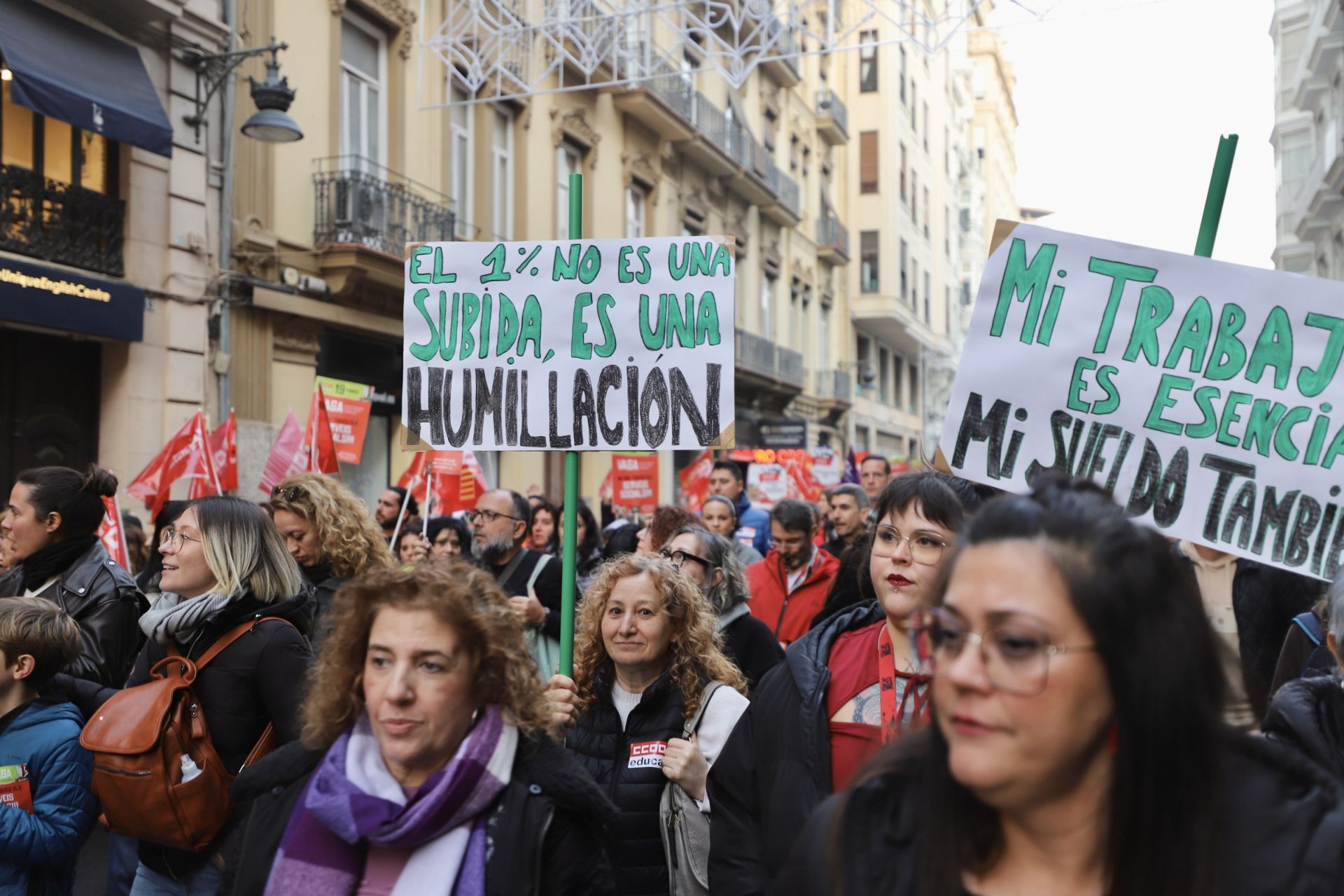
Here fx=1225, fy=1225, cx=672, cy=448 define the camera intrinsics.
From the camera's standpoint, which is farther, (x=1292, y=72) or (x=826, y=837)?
(x=1292, y=72)

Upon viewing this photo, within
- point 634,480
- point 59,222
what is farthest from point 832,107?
point 59,222

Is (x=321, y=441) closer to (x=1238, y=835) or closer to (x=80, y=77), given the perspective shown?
(x=80, y=77)

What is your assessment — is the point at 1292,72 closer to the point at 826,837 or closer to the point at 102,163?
the point at 102,163

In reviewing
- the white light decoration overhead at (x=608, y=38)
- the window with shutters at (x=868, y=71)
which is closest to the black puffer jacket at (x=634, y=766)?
the white light decoration overhead at (x=608, y=38)

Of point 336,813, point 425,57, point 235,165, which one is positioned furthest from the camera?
point 425,57

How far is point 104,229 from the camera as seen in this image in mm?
10883

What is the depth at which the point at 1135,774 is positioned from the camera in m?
1.52

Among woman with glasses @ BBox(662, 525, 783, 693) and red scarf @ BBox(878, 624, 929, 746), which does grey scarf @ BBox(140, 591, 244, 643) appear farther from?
woman with glasses @ BBox(662, 525, 783, 693)

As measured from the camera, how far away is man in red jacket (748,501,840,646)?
662 centimetres

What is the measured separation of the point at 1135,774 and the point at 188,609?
253 cm

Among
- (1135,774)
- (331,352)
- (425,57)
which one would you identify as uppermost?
(425,57)

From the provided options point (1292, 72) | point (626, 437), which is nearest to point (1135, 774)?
point (626, 437)

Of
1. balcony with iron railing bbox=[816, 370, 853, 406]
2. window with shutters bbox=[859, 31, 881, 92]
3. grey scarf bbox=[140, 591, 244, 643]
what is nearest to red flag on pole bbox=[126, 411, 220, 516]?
grey scarf bbox=[140, 591, 244, 643]

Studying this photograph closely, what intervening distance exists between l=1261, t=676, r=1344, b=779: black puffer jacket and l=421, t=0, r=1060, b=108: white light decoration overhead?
6836 millimetres
